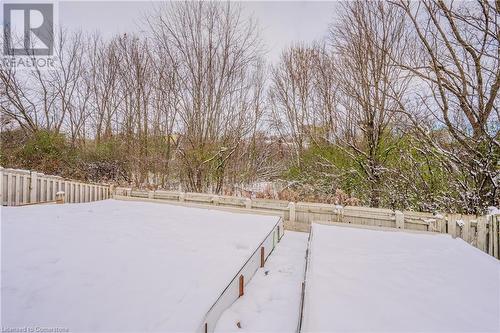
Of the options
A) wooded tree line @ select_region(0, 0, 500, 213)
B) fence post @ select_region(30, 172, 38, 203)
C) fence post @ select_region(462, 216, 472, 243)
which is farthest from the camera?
fence post @ select_region(30, 172, 38, 203)

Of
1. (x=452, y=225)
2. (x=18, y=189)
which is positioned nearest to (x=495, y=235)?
(x=452, y=225)

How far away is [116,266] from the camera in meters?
2.92

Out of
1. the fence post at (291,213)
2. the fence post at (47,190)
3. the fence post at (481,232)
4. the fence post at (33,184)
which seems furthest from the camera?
the fence post at (47,190)

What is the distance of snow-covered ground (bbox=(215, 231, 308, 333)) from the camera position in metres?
2.47

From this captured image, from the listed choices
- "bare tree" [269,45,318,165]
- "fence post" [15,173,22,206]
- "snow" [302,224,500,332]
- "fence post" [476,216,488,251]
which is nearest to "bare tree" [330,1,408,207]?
"fence post" [476,216,488,251]

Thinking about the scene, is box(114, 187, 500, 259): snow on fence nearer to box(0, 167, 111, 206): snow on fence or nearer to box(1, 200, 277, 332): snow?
box(1, 200, 277, 332): snow

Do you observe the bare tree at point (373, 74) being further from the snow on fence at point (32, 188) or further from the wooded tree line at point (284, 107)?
the snow on fence at point (32, 188)

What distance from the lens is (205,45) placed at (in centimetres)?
881

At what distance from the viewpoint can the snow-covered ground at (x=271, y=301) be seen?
2.47m

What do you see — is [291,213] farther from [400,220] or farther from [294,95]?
[294,95]

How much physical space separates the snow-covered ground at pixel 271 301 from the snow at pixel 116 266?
35 cm

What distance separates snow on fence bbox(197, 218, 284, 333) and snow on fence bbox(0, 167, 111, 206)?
5599 millimetres

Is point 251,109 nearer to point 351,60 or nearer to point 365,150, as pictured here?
point 351,60

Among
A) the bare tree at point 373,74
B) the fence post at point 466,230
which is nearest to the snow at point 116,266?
the fence post at point 466,230
